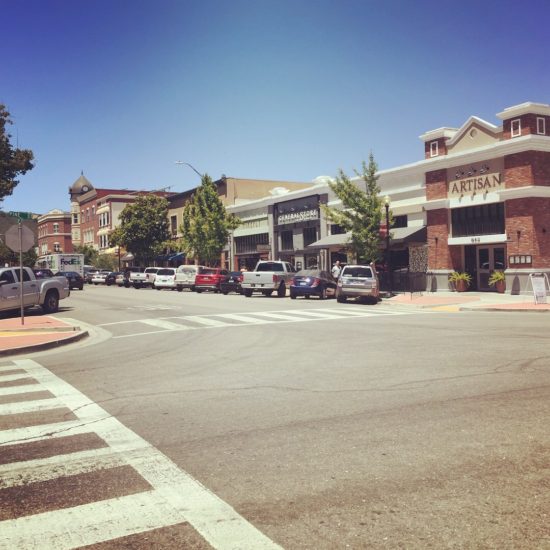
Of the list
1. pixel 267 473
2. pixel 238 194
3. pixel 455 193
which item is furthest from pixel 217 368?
pixel 238 194

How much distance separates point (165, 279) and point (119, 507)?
38.3 meters

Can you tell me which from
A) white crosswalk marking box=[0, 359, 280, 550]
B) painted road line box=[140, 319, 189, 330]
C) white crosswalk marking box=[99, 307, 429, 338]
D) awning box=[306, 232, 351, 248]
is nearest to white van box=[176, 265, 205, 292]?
awning box=[306, 232, 351, 248]

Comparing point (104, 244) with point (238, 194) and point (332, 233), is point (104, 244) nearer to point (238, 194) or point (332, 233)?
point (238, 194)

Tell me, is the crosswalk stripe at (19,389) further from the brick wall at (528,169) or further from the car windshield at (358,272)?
the brick wall at (528,169)

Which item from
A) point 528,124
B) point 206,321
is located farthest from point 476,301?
point 206,321

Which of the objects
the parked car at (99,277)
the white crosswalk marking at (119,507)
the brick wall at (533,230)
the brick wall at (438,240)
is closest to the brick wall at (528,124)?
the brick wall at (533,230)

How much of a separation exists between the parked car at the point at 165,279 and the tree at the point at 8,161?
15018 millimetres

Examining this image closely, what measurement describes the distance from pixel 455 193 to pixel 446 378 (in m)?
23.2

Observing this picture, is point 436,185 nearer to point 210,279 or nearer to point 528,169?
point 528,169

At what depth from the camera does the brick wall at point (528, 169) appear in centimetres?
2555

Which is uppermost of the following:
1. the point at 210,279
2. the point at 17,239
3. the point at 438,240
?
the point at 17,239

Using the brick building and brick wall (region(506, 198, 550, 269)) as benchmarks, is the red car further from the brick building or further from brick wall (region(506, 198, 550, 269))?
brick wall (region(506, 198, 550, 269))

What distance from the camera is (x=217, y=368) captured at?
29.6ft

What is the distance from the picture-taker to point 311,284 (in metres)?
27.1
